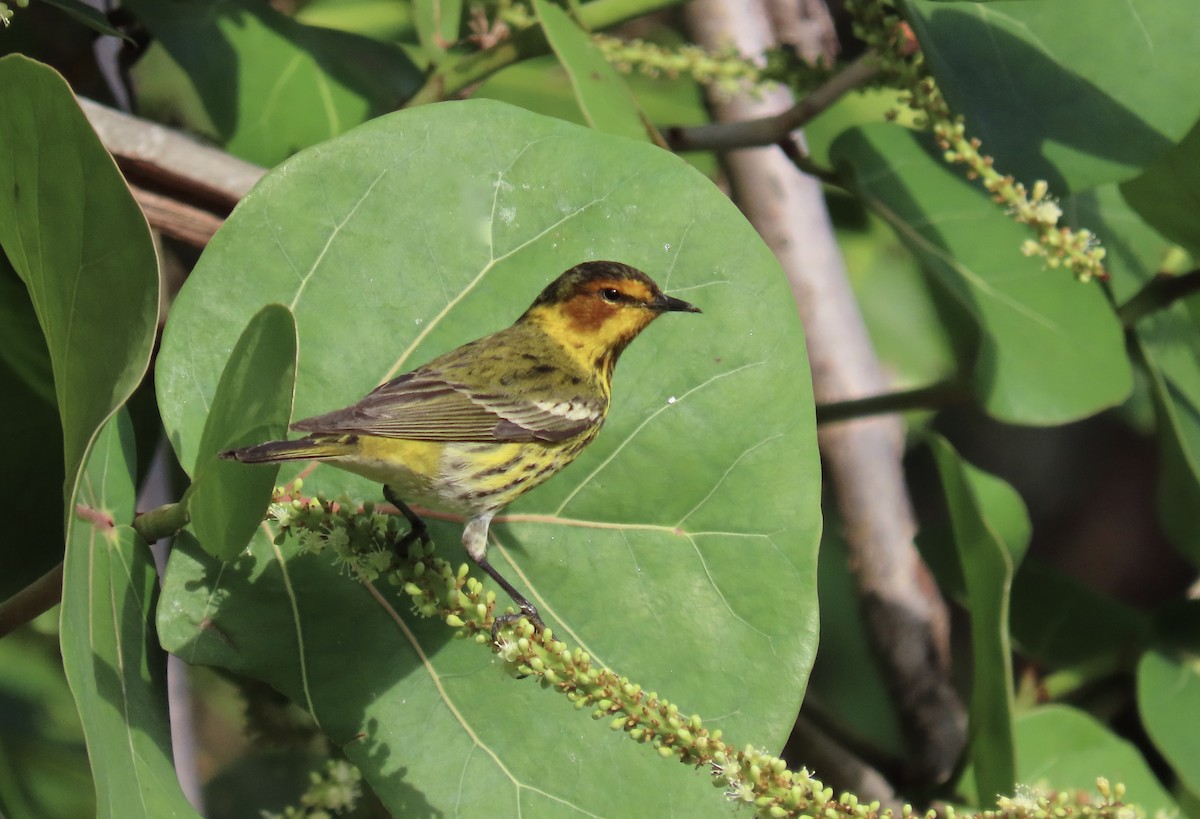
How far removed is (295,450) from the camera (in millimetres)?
1353

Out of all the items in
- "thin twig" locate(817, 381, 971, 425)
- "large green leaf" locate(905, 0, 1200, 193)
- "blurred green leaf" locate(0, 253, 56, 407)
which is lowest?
"thin twig" locate(817, 381, 971, 425)

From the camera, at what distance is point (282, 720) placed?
2152 mm

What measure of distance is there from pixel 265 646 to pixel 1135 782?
147cm

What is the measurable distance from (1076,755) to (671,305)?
3.58 ft

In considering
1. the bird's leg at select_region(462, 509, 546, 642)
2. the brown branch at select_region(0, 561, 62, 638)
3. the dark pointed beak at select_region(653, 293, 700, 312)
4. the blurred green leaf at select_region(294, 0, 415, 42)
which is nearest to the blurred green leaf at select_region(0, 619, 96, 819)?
the brown branch at select_region(0, 561, 62, 638)

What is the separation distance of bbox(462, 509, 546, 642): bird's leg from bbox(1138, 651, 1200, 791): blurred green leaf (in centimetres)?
117

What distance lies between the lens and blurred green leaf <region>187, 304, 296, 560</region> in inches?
43.6

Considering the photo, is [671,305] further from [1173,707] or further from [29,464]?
[1173,707]

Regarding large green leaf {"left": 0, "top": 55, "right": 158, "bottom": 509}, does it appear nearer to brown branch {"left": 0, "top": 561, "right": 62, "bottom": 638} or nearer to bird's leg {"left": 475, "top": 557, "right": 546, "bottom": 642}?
brown branch {"left": 0, "top": 561, "right": 62, "bottom": 638}

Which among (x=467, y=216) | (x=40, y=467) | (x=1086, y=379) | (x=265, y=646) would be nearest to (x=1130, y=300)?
(x=1086, y=379)

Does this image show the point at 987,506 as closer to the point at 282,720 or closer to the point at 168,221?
the point at 282,720

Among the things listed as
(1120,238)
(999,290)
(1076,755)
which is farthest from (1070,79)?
(1076,755)

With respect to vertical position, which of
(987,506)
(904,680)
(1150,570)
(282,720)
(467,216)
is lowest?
(1150,570)

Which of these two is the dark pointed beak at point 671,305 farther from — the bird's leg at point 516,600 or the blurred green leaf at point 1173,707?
the blurred green leaf at point 1173,707
